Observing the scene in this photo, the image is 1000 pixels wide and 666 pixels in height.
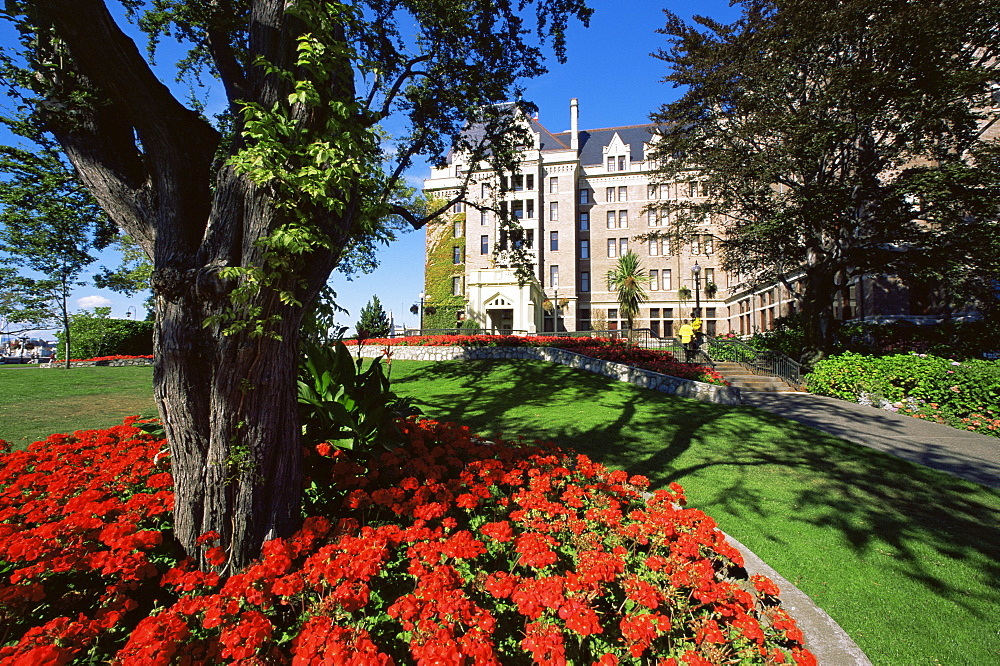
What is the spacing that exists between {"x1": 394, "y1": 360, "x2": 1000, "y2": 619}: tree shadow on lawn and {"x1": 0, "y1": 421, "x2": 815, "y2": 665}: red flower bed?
2.23 meters

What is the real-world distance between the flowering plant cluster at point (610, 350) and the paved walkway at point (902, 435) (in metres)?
1.60

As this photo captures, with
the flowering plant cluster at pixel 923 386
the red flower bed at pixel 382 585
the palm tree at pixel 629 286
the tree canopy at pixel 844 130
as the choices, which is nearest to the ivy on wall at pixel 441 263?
the palm tree at pixel 629 286

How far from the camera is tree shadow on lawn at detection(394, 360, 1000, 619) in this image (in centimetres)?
422

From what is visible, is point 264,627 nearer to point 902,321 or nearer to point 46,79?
point 46,79

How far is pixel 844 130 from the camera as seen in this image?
1248 cm

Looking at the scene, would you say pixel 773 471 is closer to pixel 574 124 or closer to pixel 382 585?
pixel 382 585

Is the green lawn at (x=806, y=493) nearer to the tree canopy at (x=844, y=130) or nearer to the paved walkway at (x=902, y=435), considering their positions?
the paved walkway at (x=902, y=435)

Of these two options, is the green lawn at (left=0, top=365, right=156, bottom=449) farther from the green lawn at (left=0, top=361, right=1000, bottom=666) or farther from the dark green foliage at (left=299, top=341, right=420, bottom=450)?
the dark green foliage at (left=299, top=341, right=420, bottom=450)

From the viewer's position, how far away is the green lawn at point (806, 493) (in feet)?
10.4

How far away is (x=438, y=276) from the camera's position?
40312mm

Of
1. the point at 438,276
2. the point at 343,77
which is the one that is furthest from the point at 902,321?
the point at 438,276

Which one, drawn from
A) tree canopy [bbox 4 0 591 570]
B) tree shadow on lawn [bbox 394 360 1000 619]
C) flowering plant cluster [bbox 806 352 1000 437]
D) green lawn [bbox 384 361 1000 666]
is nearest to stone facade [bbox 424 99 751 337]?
flowering plant cluster [bbox 806 352 1000 437]

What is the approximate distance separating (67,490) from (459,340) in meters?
16.3

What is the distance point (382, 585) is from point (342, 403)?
2.11 meters
